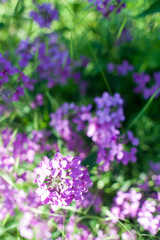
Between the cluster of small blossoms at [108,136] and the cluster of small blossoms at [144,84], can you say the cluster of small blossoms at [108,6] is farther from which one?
the cluster of small blossoms at [144,84]

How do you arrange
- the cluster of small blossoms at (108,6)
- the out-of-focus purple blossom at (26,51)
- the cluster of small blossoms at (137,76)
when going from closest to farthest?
the cluster of small blossoms at (108,6) < the out-of-focus purple blossom at (26,51) < the cluster of small blossoms at (137,76)

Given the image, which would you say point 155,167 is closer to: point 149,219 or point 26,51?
point 149,219

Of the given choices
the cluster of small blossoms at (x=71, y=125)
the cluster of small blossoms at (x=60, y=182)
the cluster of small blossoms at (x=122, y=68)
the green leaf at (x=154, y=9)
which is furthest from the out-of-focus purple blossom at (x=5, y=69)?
the cluster of small blossoms at (x=122, y=68)

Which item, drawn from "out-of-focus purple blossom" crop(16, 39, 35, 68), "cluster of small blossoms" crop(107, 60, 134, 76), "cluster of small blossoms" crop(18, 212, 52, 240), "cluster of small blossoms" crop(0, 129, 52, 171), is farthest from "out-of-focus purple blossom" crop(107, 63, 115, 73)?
"cluster of small blossoms" crop(18, 212, 52, 240)

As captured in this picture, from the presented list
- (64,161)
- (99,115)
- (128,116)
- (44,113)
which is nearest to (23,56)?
(44,113)

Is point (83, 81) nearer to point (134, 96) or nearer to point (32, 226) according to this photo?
point (134, 96)

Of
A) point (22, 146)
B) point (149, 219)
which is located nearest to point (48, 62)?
point (22, 146)
